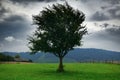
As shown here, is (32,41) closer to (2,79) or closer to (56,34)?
(56,34)

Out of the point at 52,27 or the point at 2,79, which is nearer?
the point at 2,79

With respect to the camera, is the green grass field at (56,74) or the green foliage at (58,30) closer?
the green grass field at (56,74)

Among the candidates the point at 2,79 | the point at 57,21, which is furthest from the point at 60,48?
the point at 2,79

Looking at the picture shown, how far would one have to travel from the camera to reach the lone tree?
72.1 metres

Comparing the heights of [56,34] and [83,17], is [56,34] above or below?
below

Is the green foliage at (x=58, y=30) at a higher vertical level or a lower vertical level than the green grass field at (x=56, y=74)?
higher

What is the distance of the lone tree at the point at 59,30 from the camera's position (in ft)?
236

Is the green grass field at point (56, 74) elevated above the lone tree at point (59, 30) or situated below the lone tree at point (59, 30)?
below

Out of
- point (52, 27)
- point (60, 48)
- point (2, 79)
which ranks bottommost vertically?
point (2, 79)

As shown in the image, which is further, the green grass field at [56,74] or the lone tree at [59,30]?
the lone tree at [59,30]

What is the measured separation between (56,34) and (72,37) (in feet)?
13.6

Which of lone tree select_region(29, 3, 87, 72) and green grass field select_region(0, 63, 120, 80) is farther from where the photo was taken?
lone tree select_region(29, 3, 87, 72)

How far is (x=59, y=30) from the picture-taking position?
7181cm

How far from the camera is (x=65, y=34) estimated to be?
7162 centimetres
